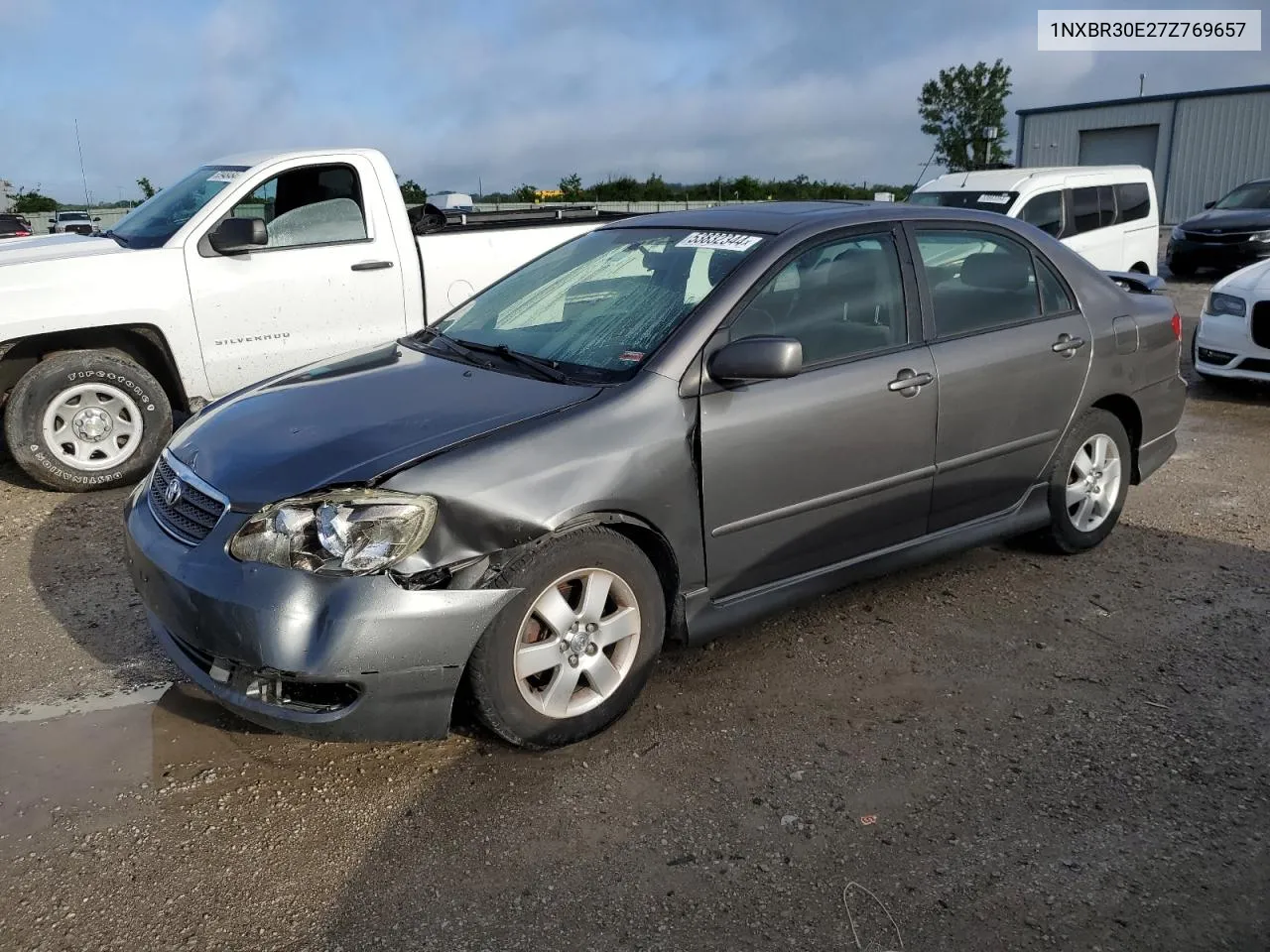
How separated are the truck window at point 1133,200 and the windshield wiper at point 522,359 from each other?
9.56 metres

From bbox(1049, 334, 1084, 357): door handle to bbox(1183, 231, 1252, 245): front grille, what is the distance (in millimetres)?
13288

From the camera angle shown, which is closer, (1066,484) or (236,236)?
(1066,484)

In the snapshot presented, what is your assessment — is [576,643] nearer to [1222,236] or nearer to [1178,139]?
[1222,236]

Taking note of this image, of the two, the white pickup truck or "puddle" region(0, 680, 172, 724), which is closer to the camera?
"puddle" region(0, 680, 172, 724)

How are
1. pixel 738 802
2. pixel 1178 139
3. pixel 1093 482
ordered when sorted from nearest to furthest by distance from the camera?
pixel 738 802 < pixel 1093 482 < pixel 1178 139

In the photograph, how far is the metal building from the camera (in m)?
28.8

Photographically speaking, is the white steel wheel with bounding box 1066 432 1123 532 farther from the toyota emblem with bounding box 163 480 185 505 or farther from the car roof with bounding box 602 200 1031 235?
the toyota emblem with bounding box 163 480 185 505

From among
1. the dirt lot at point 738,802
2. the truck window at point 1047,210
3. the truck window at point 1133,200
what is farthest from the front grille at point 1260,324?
the dirt lot at point 738,802

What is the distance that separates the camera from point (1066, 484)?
471cm

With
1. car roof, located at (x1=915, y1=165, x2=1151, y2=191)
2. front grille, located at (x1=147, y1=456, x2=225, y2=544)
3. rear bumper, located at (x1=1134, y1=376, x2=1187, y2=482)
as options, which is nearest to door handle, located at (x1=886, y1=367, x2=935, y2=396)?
rear bumper, located at (x1=1134, y1=376, x2=1187, y2=482)

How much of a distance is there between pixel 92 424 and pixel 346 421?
3468 millimetres

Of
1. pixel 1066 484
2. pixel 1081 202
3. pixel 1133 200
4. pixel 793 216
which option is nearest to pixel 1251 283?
pixel 1081 202

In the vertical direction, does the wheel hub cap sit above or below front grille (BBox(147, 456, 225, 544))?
below

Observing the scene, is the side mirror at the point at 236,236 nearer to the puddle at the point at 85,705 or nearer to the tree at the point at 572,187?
the puddle at the point at 85,705
